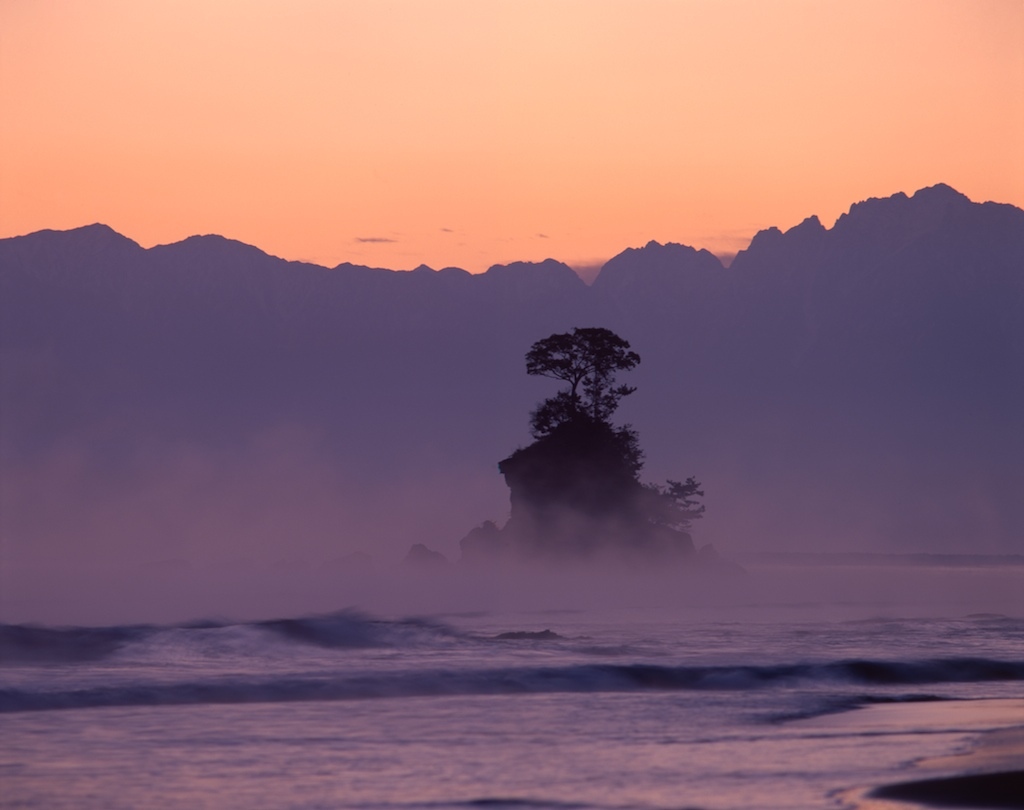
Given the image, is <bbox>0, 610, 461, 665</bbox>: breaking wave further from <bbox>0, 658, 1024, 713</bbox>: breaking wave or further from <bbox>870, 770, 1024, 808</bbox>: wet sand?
<bbox>870, 770, 1024, 808</bbox>: wet sand

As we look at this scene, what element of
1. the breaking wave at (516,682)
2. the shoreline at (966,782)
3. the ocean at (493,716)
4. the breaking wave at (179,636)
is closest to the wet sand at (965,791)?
the shoreline at (966,782)

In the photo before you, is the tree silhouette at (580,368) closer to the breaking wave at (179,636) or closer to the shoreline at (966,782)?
the breaking wave at (179,636)

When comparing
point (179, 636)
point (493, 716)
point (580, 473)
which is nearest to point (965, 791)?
point (493, 716)

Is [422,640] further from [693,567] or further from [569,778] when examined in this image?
[693,567]

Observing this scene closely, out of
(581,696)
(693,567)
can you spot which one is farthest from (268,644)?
(693,567)

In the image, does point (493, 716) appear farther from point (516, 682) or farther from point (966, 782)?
point (966, 782)

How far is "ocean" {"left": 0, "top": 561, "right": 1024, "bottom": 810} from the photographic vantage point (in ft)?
54.5

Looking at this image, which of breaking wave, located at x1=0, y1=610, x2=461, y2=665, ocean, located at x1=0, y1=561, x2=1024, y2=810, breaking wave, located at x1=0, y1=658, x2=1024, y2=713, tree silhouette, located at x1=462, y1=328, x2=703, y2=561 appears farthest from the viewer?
tree silhouette, located at x1=462, y1=328, x2=703, y2=561

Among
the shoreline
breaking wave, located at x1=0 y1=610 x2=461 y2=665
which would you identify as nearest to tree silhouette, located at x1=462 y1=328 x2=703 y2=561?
breaking wave, located at x1=0 y1=610 x2=461 y2=665

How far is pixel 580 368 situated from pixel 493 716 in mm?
48875

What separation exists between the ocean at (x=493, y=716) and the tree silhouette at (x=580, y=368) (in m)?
30.2

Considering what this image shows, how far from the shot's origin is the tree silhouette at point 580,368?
70.3 metres

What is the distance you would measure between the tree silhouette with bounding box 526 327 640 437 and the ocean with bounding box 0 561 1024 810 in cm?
3021

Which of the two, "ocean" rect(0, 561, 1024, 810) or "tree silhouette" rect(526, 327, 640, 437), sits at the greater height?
"tree silhouette" rect(526, 327, 640, 437)
